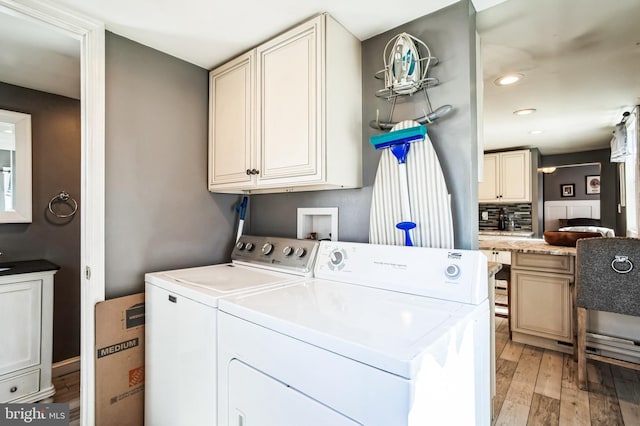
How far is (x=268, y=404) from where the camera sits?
96 centimetres

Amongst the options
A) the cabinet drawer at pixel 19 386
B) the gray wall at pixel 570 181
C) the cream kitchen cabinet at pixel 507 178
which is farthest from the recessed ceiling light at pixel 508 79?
the gray wall at pixel 570 181

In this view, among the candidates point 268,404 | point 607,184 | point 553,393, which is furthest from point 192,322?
point 607,184

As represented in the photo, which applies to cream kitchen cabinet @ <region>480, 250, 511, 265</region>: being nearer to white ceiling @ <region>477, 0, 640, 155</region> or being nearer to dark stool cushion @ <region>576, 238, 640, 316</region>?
white ceiling @ <region>477, 0, 640, 155</region>

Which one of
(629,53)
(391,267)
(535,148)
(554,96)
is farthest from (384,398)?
(535,148)

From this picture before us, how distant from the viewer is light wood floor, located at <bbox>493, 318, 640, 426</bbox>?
1886mm

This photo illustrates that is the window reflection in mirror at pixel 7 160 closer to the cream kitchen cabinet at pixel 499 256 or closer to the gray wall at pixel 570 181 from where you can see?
the cream kitchen cabinet at pixel 499 256

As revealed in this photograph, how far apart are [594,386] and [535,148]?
3.70 metres

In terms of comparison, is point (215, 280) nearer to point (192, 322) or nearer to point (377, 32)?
point (192, 322)

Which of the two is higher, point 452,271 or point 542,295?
point 452,271

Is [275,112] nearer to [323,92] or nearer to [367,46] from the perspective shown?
[323,92]

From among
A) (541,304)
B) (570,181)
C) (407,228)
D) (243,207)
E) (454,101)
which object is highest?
(570,181)

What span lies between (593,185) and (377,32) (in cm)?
684

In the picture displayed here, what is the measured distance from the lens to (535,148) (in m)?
4.84

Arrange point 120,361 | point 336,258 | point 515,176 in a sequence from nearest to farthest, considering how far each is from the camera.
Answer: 1. point 336,258
2. point 120,361
3. point 515,176
